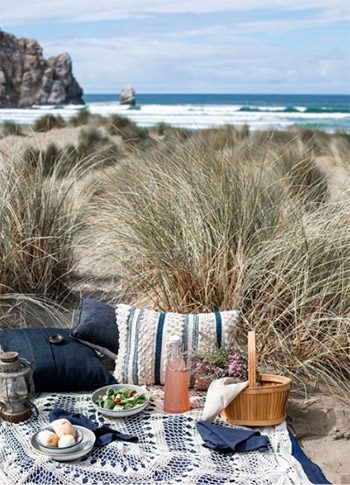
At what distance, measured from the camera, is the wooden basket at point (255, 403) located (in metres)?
2.95

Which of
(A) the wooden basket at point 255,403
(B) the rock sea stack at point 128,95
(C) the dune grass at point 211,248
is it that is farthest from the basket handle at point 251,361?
(B) the rock sea stack at point 128,95

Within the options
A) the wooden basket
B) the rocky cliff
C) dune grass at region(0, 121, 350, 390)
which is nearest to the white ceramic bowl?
the wooden basket

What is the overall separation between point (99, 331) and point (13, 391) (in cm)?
63

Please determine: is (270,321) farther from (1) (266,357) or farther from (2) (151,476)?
(2) (151,476)

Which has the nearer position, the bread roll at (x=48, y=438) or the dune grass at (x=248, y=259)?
the bread roll at (x=48, y=438)

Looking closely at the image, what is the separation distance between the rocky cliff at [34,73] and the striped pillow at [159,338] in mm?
45581

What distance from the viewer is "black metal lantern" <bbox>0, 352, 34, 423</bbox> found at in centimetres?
295

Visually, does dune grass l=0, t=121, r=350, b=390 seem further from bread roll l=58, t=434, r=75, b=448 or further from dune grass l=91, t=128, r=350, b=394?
bread roll l=58, t=434, r=75, b=448

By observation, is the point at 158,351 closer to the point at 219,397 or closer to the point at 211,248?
the point at 219,397

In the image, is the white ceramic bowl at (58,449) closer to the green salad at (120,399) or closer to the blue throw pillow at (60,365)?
the green salad at (120,399)

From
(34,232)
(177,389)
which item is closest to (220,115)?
(34,232)

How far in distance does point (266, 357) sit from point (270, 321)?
0.57 ft

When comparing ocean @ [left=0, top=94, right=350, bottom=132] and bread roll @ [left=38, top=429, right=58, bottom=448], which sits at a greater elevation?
ocean @ [left=0, top=94, right=350, bottom=132]

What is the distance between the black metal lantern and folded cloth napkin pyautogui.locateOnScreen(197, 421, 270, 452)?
0.71m
